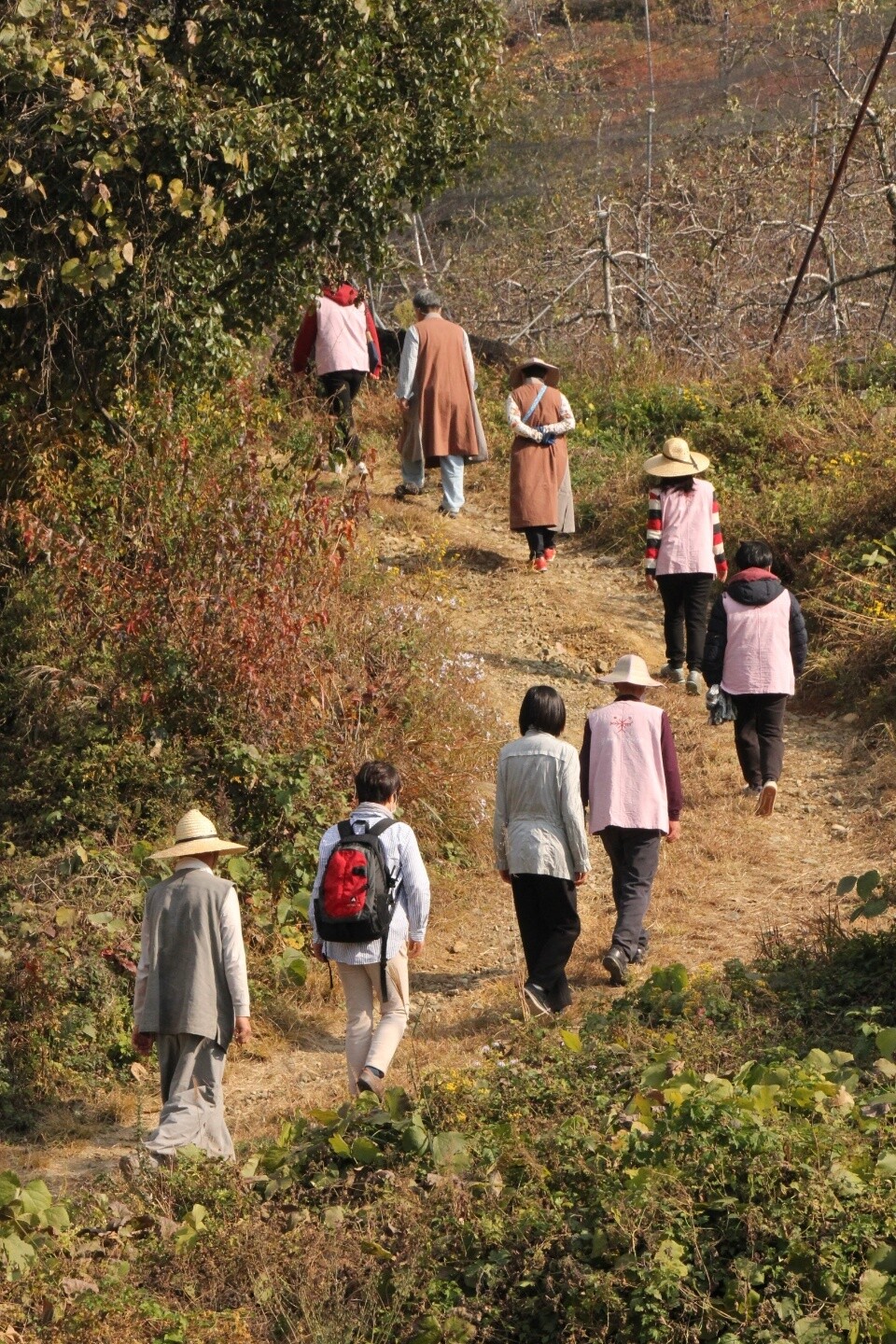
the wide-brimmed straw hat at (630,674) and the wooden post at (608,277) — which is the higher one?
the wooden post at (608,277)

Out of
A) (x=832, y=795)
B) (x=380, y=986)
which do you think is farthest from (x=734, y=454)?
(x=380, y=986)

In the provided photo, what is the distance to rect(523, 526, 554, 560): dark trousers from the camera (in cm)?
1273

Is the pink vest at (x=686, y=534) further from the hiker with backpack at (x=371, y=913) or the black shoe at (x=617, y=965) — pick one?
the hiker with backpack at (x=371, y=913)

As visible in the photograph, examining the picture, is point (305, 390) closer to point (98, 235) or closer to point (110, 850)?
point (98, 235)

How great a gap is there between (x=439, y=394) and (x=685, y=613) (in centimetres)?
319

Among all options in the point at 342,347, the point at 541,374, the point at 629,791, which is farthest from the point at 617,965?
the point at 342,347

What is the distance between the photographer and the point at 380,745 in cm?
921

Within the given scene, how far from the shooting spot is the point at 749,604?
365 inches

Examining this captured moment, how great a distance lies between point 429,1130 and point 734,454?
944cm

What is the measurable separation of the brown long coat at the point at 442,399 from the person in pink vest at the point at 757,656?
172 inches

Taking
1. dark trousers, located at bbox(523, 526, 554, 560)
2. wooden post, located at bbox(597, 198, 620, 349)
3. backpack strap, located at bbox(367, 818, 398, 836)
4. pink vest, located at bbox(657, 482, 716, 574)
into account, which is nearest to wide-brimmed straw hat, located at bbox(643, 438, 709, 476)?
pink vest, located at bbox(657, 482, 716, 574)

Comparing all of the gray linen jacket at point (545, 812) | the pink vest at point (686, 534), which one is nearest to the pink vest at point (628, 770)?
the gray linen jacket at point (545, 812)

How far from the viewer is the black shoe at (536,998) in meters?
6.95

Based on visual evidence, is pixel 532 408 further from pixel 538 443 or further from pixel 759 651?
pixel 759 651
